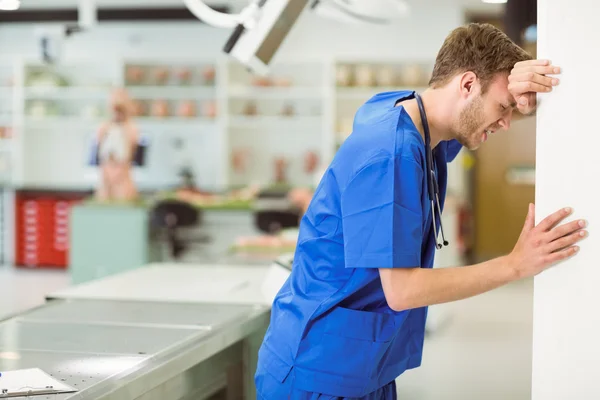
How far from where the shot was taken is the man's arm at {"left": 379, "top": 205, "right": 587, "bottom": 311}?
5.54 feet

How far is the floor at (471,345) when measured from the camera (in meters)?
4.82

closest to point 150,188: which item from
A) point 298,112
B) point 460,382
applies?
point 298,112

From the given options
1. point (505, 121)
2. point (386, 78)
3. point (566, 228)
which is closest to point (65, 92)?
point (386, 78)

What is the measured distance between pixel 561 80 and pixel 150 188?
29.2 ft

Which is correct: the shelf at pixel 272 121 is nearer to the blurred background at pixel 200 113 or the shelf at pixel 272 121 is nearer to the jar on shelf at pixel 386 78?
the blurred background at pixel 200 113

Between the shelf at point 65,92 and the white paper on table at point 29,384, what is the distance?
8.53 meters

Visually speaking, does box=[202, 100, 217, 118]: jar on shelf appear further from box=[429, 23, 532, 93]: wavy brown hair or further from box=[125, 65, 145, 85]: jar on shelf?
box=[429, 23, 532, 93]: wavy brown hair

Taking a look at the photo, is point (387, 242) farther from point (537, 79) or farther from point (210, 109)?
point (210, 109)

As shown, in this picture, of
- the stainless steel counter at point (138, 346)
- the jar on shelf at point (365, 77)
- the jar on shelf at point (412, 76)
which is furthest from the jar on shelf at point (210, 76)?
the stainless steel counter at point (138, 346)

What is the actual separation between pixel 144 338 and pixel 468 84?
1223 mm

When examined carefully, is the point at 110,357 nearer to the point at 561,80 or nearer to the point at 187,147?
the point at 561,80

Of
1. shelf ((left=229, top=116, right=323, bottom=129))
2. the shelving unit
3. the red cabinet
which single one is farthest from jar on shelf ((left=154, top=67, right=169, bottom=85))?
the red cabinet

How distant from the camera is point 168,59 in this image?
10.0 metres

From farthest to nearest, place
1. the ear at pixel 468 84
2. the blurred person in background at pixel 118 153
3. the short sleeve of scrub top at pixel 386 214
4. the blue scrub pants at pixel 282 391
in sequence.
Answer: the blurred person in background at pixel 118 153, the blue scrub pants at pixel 282 391, the ear at pixel 468 84, the short sleeve of scrub top at pixel 386 214
